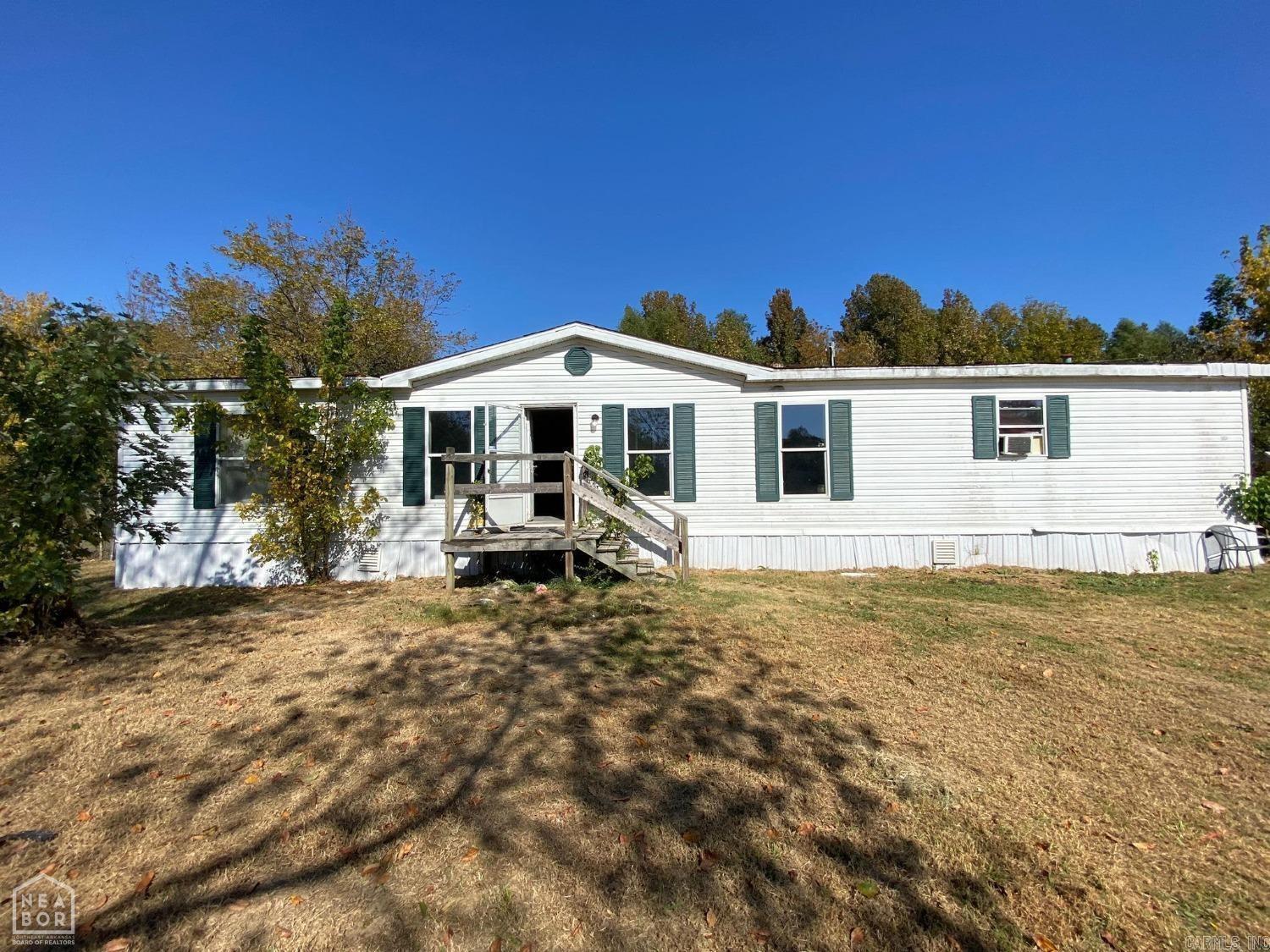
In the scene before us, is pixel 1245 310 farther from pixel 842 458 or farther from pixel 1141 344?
pixel 1141 344

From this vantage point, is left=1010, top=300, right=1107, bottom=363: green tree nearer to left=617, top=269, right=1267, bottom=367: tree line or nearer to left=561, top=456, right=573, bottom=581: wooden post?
left=617, top=269, right=1267, bottom=367: tree line

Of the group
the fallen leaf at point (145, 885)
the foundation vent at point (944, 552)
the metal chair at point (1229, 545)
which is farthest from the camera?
the foundation vent at point (944, 552)

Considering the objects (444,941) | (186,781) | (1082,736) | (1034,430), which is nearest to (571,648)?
(186,781)

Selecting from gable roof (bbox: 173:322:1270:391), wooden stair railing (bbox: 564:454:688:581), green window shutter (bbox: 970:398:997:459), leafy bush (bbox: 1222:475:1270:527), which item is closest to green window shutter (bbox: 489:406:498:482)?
gable roof (bbox: 173:322:1270:391)

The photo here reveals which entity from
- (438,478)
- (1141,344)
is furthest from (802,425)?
(1141,344)

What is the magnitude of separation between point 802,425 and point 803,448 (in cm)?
41

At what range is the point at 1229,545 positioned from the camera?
9.24 meters

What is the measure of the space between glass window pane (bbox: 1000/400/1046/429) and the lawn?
14.5ft

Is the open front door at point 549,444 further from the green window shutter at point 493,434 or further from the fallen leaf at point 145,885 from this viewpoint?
the fallen leaf at point 145,885

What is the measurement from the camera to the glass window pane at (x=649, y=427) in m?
9.73

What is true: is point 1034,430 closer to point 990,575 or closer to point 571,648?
point 990,575

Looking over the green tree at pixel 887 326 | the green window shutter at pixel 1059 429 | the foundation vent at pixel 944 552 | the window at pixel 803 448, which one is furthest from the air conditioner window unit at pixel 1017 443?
the green tree at pixel 887 326

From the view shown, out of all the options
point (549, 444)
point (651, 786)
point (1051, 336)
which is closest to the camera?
point (651, 786)

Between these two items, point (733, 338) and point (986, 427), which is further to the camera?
point (733, 338)
